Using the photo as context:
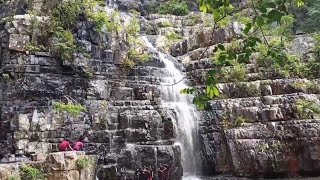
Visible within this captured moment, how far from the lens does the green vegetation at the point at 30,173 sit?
9016 millimetres

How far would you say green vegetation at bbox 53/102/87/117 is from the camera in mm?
13396

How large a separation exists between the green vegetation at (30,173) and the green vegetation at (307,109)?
9.82 metres

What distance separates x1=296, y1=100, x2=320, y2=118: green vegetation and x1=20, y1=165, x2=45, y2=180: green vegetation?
32.2ft

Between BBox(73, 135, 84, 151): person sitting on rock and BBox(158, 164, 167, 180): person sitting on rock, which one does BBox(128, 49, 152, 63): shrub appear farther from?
BBox(158, 164, 167, 180): person sitting on rock

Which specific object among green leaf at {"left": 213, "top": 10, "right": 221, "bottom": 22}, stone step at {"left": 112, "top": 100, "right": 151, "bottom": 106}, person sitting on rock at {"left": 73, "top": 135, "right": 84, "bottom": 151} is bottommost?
person sitting on rock at {"left": 73, "top": 135, "right": 84, "bottom": 151}

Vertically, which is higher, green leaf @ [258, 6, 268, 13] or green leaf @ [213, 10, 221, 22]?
green leaf @ [213, 10, 221, 22]

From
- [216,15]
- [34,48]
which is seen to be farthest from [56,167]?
[34,48]

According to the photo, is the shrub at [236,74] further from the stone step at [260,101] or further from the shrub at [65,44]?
the shrub at [65,44]

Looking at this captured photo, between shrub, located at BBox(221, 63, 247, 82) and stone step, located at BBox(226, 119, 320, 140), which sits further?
shrub, located at BBox(221, 63, 247, 82)

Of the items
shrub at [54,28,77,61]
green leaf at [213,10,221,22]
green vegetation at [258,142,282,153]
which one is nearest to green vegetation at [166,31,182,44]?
shrub at [54,28,77,61]

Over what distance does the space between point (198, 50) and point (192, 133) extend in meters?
6.23

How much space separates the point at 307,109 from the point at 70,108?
909cm

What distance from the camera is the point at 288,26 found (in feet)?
70.7

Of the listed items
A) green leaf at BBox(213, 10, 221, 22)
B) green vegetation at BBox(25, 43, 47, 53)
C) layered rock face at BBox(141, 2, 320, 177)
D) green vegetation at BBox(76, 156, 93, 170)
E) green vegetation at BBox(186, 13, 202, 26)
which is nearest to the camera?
green leaf at BBox(213, 10, 221, 22)
